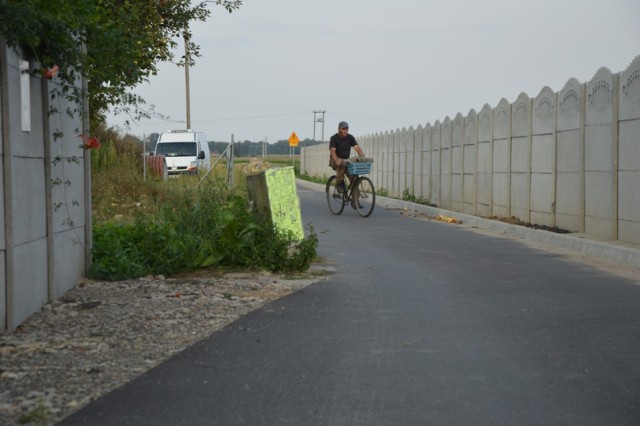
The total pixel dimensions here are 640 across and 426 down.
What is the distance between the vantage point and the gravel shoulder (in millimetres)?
5402

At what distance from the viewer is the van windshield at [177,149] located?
36781 mm

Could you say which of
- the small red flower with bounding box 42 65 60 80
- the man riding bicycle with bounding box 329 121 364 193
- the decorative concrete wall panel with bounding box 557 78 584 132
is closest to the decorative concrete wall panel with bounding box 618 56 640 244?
the decorative concrete wall panel with bounding box 557 78 584 132

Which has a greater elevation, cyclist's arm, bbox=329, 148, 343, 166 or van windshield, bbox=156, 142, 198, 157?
van windshield, bbox=156, 142, 198, 157

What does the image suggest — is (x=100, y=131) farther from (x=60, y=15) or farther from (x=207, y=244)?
(x=60, y=15)

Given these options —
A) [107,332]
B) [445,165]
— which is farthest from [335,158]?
[107,332]

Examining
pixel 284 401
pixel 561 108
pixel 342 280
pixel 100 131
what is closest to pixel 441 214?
pixel 561 108

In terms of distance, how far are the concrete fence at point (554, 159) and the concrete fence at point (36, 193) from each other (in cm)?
803

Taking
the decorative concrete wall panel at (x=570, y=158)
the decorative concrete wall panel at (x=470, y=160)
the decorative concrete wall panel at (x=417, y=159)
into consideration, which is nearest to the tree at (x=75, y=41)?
the decorative concrete wall panel at (x=570, y=158)

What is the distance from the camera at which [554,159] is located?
16.9 m

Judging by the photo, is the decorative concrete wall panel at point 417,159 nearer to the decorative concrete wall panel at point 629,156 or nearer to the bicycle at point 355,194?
the bicycle at point 355,194

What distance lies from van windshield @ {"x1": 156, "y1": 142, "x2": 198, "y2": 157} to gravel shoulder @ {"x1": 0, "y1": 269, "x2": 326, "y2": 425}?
2686cm

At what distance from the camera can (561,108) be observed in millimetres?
16625

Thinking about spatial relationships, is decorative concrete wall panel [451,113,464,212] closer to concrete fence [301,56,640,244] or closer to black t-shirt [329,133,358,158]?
concrete fence [301,56,640,244]

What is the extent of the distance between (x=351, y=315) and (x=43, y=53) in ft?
11.4
